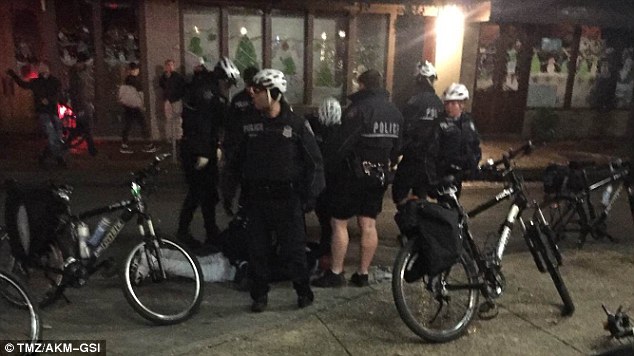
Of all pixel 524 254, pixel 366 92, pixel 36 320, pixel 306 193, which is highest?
pixel 366 92

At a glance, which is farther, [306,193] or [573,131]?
[573,131]

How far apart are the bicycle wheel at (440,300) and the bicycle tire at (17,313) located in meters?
2.42

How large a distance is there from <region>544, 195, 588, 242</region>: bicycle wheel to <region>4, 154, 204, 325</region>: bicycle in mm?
4278

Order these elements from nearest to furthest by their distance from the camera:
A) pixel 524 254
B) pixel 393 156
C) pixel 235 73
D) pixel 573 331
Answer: pixel 573 331 < pixel 393 156 < pixel 235 73 < pixel 524 254

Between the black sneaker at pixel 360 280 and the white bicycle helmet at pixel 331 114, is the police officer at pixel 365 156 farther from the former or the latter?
the white bicycle helmet at pixel 331 114

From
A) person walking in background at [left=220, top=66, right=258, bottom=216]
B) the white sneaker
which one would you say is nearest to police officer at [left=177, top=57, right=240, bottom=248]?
person walking in background at [left=220, top=66, right=258, bottom=216]

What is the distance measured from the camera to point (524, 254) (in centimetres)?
640

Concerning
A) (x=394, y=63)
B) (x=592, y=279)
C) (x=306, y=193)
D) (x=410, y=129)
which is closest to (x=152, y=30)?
(x=394, y=63)

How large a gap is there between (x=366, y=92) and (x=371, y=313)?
188 centimetres

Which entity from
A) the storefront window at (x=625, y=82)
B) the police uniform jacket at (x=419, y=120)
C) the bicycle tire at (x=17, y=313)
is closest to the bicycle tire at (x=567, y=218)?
the police uniform jacket at (x=419, y=120)

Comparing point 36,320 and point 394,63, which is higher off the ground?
point 394,63

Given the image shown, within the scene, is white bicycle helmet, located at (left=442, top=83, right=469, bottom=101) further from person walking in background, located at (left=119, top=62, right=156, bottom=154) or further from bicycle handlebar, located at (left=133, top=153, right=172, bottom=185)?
person walking in background, located at (left=119, top=62, right=156, bottom=154)

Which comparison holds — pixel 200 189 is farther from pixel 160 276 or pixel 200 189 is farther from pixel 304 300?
pixel 304 300

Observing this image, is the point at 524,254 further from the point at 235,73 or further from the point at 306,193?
the point at 235,73
